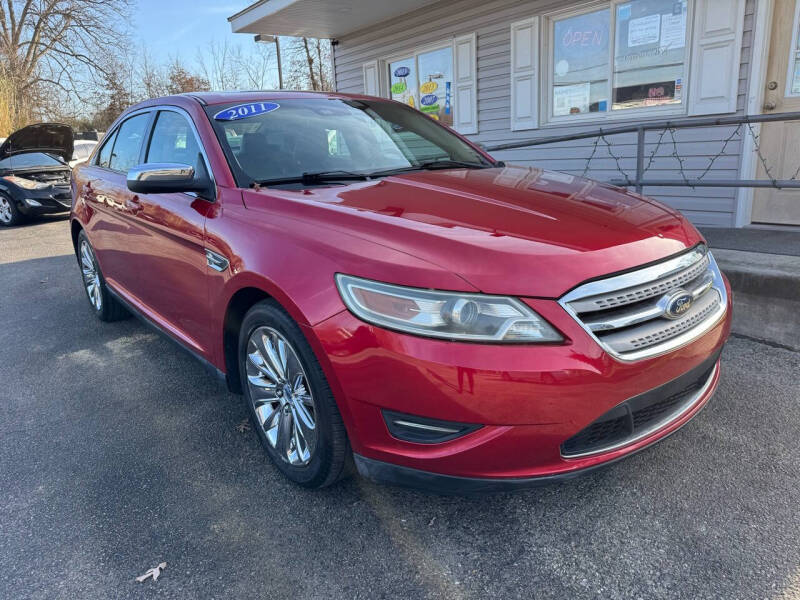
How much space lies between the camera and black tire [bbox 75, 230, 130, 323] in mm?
4461

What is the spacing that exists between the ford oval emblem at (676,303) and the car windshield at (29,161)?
12.0 meters

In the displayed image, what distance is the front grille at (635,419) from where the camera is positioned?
71.9 inches

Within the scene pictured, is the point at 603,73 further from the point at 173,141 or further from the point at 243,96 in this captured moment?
the point at 173,141

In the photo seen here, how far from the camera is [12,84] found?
20.1 metres

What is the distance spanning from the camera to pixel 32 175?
1070 centimetres

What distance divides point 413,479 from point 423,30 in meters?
8.10

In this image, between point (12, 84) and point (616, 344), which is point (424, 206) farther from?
point (12, 84)

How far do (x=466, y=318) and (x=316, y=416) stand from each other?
28.5 inches

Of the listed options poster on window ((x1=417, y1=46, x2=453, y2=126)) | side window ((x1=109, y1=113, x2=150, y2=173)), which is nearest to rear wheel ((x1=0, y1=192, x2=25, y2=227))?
poster on window ((x1=417, y1=46, x2=453, y2=126))

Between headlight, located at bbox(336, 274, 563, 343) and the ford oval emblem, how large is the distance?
18.7 inches

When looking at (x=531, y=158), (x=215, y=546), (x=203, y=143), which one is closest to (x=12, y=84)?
(x=531, y=158)

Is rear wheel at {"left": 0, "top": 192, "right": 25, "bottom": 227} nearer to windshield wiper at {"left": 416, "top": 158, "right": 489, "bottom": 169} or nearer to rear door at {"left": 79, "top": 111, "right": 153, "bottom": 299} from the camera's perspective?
rear door at {"left": 79, "top": 111, "right": 153, "bottom": 299}

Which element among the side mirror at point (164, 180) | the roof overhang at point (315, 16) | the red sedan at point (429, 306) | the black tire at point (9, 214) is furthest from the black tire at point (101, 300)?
the black tire at point (9, 214)

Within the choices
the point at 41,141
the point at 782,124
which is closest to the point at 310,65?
the point at 41,141
